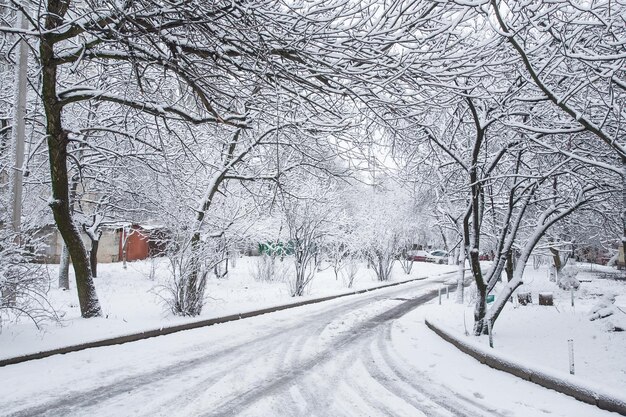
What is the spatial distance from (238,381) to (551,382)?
437cm

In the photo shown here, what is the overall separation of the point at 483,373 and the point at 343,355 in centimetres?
244

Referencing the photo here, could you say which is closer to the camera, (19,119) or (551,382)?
(551,382)

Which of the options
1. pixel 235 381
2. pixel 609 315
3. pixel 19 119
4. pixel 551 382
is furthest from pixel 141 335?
pixel 609 315

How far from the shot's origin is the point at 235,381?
20.0ft

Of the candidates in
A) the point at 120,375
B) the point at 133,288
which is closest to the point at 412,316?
the point at 120,375

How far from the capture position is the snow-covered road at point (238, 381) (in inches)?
198

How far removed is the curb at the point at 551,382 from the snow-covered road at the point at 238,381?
0.13m

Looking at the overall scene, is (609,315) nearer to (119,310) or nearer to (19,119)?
(119,310)

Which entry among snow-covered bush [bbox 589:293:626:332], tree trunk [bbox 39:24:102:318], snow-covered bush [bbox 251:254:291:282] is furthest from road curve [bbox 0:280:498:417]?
snow-covered bush [bbox 251:254:291:282]

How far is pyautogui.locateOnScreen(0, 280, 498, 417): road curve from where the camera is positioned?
16.5 feet

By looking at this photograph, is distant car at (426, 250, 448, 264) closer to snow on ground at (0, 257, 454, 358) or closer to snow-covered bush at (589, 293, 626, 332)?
snow on ground at (0, 257, 454, 358)

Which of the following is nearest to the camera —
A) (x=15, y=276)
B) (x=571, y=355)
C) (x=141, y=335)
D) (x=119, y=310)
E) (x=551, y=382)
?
(x=551, y=382)

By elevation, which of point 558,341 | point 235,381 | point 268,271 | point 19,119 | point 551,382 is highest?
point 19,119

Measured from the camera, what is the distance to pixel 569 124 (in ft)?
24.0
